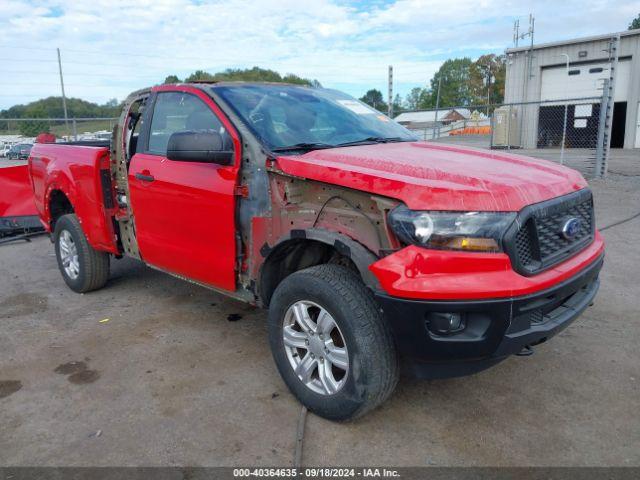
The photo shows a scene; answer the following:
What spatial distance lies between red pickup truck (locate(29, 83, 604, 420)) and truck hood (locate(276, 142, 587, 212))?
10mm

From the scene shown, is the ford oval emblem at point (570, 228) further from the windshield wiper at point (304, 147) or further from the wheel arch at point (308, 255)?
the windshield wiper at point (304, 147)

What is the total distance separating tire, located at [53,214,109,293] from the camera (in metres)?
5.07

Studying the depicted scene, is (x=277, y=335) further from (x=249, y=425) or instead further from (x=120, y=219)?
(x=120, y=219)

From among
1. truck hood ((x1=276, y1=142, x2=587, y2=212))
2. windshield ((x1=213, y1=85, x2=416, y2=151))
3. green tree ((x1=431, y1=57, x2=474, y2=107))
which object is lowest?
truck hood ((x1=276, y1=142, x2=587, y2=212))

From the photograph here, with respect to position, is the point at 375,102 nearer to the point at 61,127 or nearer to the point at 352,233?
the point at 61,127

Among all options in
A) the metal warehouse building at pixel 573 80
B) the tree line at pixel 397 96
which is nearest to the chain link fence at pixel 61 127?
the tree line at pixel 397 96

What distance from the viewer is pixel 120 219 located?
4.62 meters

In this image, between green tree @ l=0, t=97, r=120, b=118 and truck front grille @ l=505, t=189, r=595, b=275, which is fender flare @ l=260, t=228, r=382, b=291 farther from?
green tree @ l=0, t=97, r=120, b=118

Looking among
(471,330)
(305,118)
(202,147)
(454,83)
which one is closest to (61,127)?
(305,118)

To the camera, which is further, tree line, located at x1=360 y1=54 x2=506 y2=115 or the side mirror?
tree line, located at x1=360 y1=54 x2=506 y2=115

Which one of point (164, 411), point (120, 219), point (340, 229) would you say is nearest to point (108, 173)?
point (120, 219)

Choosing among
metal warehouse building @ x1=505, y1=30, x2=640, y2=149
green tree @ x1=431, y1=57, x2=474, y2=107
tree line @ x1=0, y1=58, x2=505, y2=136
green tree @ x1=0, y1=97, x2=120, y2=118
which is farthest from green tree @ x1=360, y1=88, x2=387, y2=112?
green tree @ x1=431, y1=57, x2=474, y2=107

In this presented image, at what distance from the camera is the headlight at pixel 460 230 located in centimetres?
245

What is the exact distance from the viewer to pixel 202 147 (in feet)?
10.8
